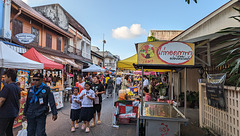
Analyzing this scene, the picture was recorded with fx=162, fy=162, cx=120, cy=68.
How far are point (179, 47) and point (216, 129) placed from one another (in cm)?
270

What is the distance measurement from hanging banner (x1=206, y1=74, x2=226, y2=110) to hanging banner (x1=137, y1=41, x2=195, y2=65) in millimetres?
969

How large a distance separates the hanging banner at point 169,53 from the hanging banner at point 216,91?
0.97m

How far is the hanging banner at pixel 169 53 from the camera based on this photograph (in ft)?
13.5

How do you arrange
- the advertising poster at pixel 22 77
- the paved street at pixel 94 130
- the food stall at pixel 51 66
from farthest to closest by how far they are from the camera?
1. the food stall at pixel 51 66
2. the advertising poster at pixel 22 77
3. the paved street at pixel 94 130

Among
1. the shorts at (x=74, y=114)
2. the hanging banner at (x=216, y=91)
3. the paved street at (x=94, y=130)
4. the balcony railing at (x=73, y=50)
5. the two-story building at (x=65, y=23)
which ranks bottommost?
the paved street at (x=94, y=130)

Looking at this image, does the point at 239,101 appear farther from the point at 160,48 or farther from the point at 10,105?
the point at 10,105

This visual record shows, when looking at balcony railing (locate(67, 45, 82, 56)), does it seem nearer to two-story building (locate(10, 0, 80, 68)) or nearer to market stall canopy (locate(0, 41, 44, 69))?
two-story building (locate(10, 0, 80, 68))

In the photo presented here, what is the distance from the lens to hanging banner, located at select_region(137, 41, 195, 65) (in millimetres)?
4105

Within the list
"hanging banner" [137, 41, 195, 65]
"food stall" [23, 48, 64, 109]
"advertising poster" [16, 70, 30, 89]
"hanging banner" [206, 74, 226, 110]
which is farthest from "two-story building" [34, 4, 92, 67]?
"hanging banner" [206, 74, 226, 110]

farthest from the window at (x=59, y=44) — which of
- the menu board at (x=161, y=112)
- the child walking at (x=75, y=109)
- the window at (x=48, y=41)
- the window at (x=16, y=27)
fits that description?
the menu board at (x=161, y=112)

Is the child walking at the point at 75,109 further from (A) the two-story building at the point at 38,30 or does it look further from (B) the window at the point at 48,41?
(B) the window at the point at 48,41

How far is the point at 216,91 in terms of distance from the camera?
4.49m

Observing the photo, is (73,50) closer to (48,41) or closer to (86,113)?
(48,41)

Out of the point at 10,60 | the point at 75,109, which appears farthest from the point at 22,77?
the point at 75,109
